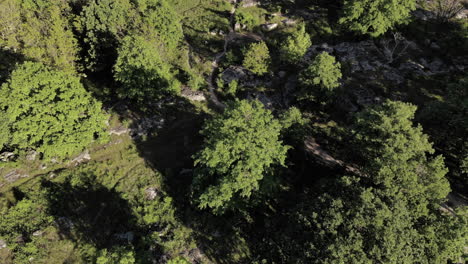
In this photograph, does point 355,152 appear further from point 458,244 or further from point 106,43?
point 106,43

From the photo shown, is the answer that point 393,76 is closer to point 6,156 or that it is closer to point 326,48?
point 326,48

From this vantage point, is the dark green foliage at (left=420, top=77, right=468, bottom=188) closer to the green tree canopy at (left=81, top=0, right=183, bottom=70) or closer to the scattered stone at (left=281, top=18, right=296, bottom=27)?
the scattered stone at (left=281, top=18, right=296, bottom=27)

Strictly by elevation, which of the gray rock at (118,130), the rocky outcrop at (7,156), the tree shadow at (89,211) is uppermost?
the rocky outcrop at (7,156)

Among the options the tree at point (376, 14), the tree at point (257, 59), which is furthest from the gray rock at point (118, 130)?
the tree at point (376, 14)

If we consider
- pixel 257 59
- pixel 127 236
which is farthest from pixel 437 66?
pixel 127 236

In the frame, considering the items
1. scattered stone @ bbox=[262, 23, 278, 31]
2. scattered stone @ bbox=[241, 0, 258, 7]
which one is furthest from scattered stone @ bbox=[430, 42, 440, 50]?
scattered stone @ bbox=[241, 0, 258, 7]

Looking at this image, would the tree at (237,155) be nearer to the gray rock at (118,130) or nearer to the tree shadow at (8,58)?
the gray rock at (118,130)
